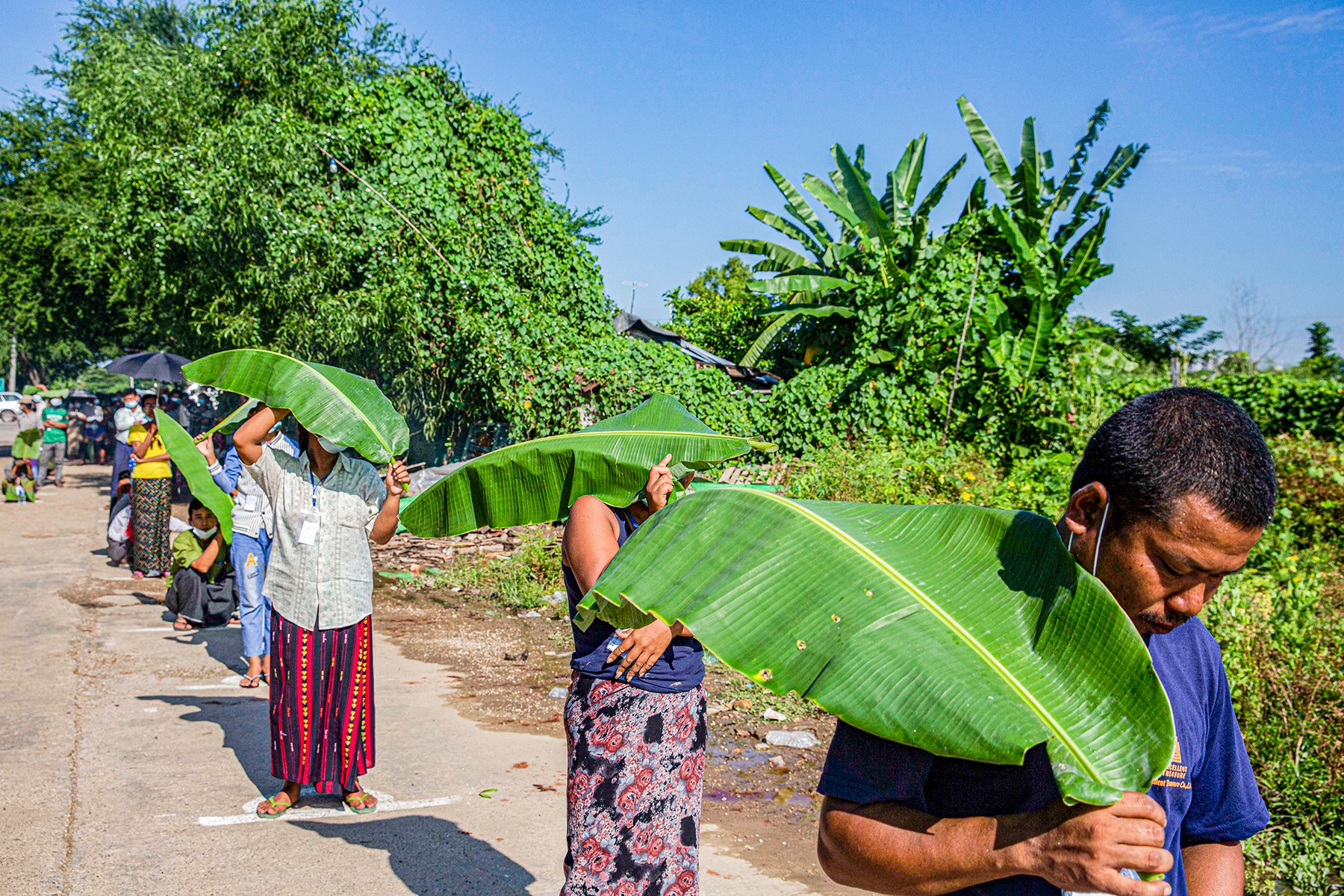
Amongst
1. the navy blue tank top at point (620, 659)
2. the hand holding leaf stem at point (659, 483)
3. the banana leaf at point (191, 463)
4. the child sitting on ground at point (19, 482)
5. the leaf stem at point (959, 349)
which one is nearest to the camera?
the hand holding leaf stem at point (659, 483)

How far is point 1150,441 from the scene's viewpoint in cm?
132

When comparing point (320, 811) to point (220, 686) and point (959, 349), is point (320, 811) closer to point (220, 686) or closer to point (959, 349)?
point (220, 686)

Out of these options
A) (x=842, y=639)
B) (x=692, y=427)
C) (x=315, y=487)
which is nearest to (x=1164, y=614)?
(x=842, y=639)

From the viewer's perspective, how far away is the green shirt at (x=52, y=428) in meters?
20.0

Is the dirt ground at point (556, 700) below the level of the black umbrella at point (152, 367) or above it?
below

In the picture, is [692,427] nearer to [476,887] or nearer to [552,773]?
[476,887]

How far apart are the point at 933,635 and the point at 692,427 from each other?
61.8 inches

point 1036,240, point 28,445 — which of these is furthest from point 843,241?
point 28,445

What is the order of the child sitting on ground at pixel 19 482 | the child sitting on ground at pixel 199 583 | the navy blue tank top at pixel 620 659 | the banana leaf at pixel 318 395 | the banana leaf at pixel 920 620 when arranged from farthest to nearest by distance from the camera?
the child sitting on ground at pixel 19 482 < the child sitting on ground at pixel 199 583 < the banana leaf at pixel 318 395 < the navy blue tank top at pixel 620 659 < the banana leaf at pixel 920 620

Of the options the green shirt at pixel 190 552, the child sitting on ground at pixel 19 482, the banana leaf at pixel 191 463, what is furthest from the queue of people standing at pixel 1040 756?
the child sitting on ground at pixel 19 482

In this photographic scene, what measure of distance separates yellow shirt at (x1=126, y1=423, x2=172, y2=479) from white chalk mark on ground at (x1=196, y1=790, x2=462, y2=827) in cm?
690

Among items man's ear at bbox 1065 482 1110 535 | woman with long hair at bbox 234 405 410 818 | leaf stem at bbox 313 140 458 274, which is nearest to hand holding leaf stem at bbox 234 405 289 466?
woman with long hair at bbox 234 405 410 818

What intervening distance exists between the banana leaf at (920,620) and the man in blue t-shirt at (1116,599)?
9 centimetres

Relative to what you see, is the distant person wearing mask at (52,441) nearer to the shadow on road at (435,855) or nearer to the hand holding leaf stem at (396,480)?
the shadow on road at (435,855)
